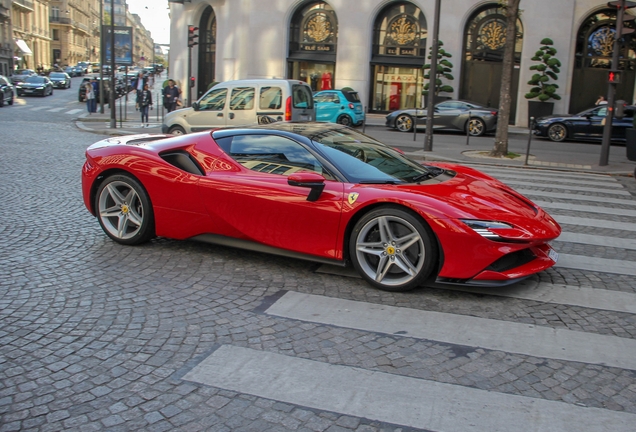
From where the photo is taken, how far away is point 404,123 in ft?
84.7

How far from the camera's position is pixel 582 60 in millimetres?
30453

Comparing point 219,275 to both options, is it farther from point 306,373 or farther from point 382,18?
point 382,18

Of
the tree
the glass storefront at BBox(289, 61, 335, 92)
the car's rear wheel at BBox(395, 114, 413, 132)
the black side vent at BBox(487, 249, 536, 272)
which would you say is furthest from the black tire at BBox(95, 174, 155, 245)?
the glass storefront at BBox(289, 61, 335, 92)

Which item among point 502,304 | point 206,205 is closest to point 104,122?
point 206,205

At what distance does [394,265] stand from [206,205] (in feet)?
6.21

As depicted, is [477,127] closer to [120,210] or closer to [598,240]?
[598,240]

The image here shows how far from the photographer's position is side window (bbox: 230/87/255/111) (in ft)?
52.5

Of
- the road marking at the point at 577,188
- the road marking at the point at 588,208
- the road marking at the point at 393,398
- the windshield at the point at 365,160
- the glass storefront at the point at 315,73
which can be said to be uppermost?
the glass storefront at the point at 315,73

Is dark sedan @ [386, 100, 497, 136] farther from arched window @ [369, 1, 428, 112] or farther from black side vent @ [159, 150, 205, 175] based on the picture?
black side vent @ [159, 150, 205, 175]

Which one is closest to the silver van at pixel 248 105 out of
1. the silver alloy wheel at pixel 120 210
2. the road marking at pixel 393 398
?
the silver alloy wheel at pixel 120 210

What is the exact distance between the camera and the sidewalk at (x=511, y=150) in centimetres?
1582

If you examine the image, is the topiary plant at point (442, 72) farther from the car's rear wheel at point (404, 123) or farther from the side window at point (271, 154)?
the side window at point (271, 154)

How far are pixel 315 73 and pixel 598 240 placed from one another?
30.2 m

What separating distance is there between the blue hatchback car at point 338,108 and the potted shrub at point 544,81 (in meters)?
8.96
